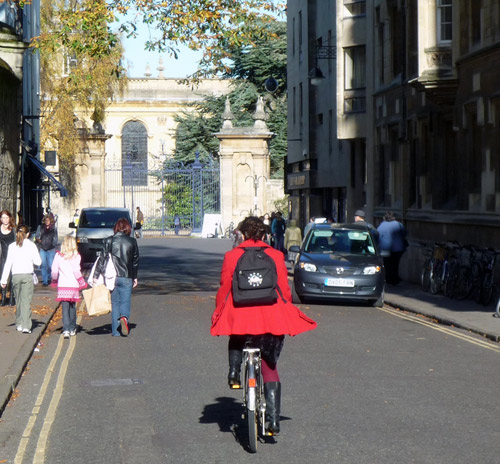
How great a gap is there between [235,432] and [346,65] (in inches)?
1186

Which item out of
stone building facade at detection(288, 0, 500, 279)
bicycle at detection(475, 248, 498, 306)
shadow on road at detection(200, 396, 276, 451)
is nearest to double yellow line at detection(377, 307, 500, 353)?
bicycle at detection(475, 248, 498, 306)

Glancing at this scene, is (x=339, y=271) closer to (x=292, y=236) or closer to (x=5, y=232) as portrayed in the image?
(x=5, y=232)

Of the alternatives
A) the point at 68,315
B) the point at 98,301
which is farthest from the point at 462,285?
the point at 68,315

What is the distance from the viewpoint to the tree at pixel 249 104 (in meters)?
71.6

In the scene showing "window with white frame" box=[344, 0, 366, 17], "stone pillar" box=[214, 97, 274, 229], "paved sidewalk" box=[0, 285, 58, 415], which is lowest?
"paved sidewalk" box=[0, 285, 58, 415]

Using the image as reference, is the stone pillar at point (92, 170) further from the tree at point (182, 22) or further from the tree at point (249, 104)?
the tree at point (182, 22)

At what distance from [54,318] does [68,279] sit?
3.59 metres

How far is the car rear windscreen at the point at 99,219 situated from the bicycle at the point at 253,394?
27172 mm

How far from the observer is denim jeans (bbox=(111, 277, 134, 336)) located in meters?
15.9

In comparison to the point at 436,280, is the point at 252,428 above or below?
above

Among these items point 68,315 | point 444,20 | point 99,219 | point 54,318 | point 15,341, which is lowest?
point 54,318

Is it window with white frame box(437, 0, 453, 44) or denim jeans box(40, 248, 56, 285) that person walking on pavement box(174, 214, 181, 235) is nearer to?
denim jeans box(40, 248, 56, 285)

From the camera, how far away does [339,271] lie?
2109 cm

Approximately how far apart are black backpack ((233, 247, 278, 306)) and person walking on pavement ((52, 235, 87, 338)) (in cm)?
828
